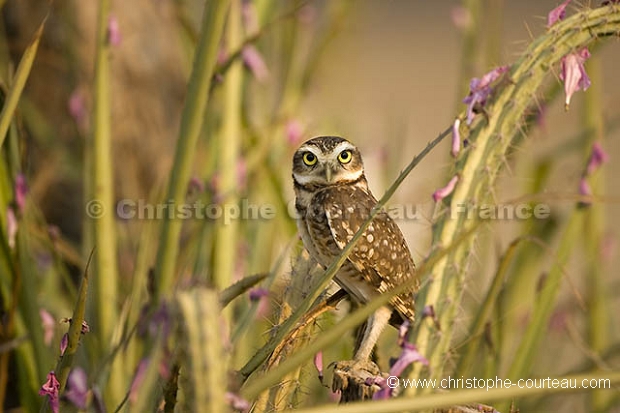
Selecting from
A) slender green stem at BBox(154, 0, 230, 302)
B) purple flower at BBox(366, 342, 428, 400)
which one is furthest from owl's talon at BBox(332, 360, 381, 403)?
slender green stem at BBox(154, 0, 230, 302)

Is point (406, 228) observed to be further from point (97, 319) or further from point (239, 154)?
point (97, 319)

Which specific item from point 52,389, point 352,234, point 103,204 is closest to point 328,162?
point 352,234

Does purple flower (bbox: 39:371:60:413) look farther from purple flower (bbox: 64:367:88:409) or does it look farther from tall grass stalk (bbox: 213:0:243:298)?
tall grass stalk (bbox: 213:0:243:298)

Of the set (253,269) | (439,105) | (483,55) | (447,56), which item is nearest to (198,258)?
(253,269)

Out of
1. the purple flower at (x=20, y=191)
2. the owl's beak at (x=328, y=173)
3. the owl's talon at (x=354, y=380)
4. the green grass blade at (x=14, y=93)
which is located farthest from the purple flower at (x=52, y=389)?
the owl's beak at (x=328, y=173)

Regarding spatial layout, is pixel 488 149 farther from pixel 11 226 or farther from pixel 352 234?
pixel 11 226

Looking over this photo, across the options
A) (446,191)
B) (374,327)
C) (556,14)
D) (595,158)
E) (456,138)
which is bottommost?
(374,327)
